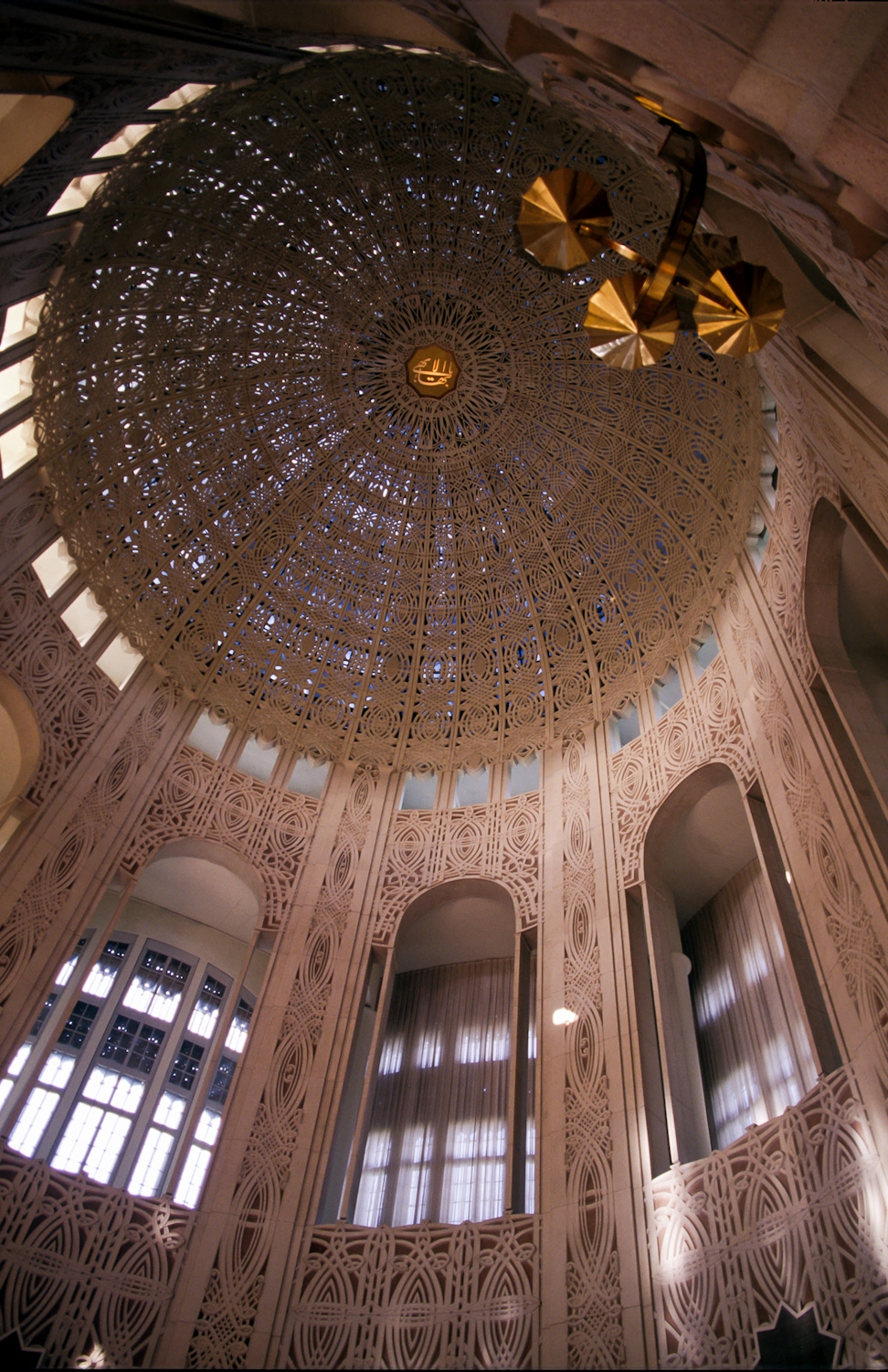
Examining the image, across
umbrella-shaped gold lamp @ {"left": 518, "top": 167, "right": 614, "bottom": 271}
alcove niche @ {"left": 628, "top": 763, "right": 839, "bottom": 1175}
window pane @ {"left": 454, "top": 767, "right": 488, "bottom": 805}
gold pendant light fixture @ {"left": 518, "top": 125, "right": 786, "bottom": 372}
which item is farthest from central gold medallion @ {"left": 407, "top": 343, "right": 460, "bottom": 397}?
umbrella-shaped gold lamp @ {"left": 518, "top": 167, "right": 614, "bottom": 271}

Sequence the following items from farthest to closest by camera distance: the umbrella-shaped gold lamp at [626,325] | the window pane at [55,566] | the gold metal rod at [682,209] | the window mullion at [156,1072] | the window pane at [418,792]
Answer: the window pane at [418,792]
the window pane at [55,566]
the window mullion at [156,1072]
the umbrella-shaped gold lamp at [626,325]
the gold metal rod at [682,209]

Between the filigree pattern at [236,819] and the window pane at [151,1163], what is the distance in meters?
2.58

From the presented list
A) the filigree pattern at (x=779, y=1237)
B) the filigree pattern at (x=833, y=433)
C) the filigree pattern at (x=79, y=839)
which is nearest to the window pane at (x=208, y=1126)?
the filigree pattern at (x=79, y=839)

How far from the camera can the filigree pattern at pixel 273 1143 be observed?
810 centimetres

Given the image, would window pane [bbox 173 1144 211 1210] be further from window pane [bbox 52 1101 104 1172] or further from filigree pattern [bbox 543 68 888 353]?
filigree pattern [bbox 543 68 888 353]

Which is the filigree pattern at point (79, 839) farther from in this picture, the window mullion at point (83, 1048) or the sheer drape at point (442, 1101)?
the sheer drape at point (442, 1101)

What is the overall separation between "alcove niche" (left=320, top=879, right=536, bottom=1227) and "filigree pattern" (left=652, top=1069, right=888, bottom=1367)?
204 centimetres

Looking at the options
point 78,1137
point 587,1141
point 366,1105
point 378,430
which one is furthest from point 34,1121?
point 378,430

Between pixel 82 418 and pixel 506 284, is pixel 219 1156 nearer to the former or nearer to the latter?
pixel 82 418

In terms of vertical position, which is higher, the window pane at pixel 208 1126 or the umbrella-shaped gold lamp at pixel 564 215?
the umbrella-shaped gold lamp at pixel 564 215

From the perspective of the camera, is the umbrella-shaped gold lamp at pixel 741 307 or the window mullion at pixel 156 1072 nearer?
the umbrella-shaped gold lamp at pixel 741 307

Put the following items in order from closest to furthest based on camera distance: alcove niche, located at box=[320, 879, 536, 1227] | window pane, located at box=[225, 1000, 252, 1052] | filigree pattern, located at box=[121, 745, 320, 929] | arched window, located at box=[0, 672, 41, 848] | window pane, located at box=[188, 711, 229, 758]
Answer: alcove niche, located at box=[320, 879, 536, 1227]
arched window, located at box=[0, 672, 41, 848]
filigree pattern, located at box=[121, 745, 320, 929]
window pane, located at box=[225, 1000, 252, 1052]
window pane, located at box=[188, 711, 229, 758]

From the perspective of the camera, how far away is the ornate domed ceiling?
35.0ft

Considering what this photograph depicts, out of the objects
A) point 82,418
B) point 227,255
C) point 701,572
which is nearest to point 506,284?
point 227,255
